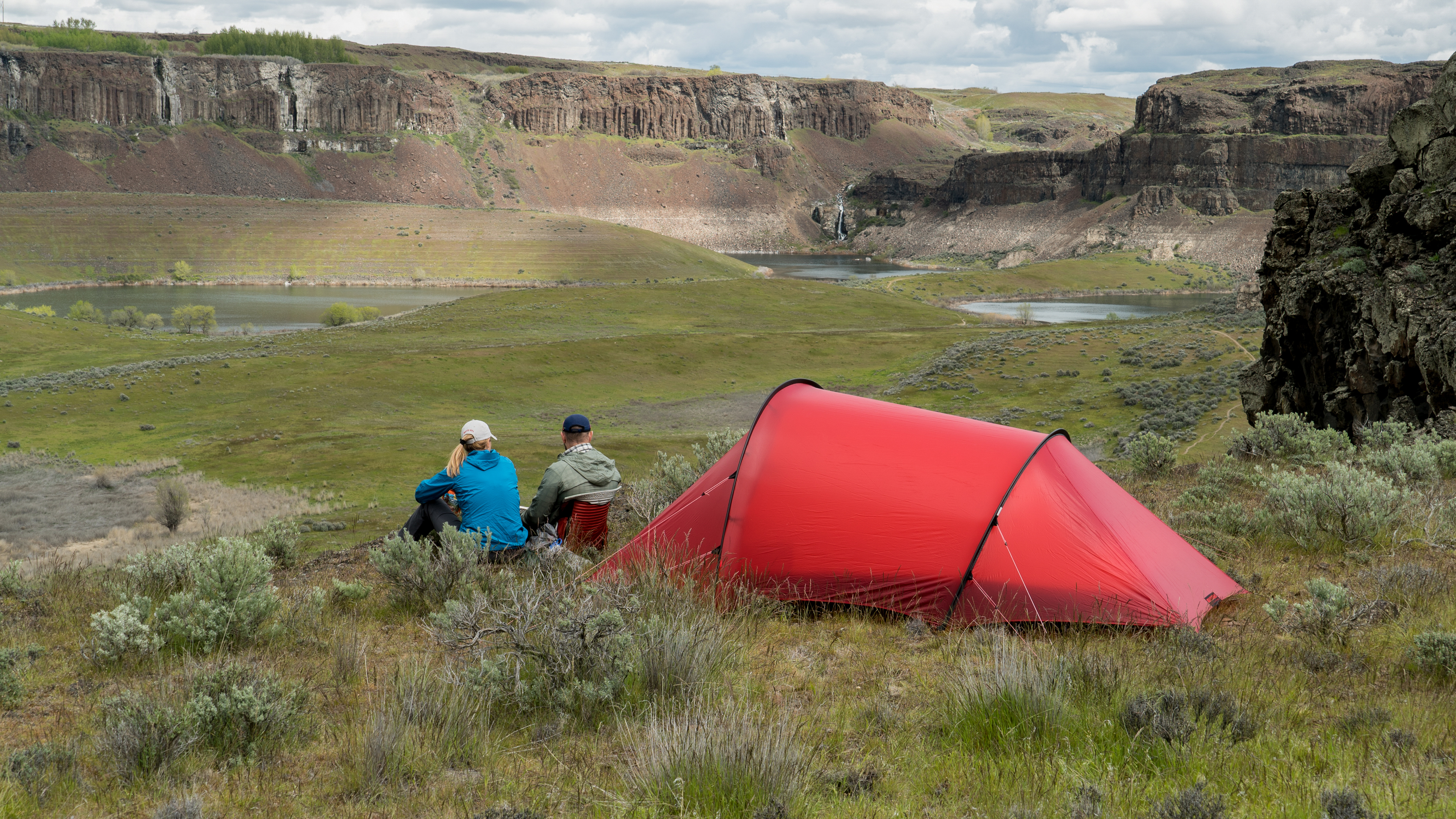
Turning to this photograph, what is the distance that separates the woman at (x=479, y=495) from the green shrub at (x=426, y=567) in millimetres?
667

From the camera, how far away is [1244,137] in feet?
429

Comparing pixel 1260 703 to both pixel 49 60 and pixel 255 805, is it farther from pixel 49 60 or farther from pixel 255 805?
pixel 49 60

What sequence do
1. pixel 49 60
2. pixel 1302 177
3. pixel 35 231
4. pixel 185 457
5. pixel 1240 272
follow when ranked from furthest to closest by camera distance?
pixel 49 60, pixel 1302 177, pixel 1240 272, pixel 35 231, pixel 185 457

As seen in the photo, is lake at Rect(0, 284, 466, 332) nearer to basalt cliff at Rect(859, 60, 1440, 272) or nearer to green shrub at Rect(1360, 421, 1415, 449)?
green shrub at Rect(1360, 421, 1415, 449)

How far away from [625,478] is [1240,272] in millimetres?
113856

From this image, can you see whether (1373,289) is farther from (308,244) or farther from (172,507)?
(308,244)

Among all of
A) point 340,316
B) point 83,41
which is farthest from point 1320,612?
point 83,41

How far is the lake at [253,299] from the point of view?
71750mm

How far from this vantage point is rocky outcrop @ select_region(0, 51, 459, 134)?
15500 centimetres

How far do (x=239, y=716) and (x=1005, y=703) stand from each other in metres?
3.62

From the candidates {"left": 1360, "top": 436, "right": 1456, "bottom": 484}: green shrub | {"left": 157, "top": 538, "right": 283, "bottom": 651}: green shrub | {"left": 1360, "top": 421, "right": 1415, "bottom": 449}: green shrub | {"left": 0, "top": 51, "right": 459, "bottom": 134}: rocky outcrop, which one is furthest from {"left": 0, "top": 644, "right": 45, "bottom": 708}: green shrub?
{"left": 0, "top": 51, "right": 459, "bottom": 134}: rocky outcrop

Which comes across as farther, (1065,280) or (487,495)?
(1065,280)

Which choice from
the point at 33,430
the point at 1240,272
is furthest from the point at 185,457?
the point at 1240,272

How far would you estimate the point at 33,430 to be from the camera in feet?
101
